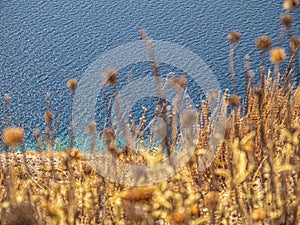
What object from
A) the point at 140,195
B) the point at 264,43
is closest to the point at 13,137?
the point at 140,195

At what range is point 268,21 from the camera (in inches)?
187

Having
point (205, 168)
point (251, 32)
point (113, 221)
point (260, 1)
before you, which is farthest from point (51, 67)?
point (113, 221)

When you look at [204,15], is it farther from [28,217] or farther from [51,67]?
[28,217]

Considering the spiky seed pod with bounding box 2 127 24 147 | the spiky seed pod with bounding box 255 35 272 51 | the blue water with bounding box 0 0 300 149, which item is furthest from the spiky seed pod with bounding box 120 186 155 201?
the blue water with bounding box 0 0 300 149

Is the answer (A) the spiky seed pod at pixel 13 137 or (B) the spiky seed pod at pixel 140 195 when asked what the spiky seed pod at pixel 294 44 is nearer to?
(B) the spiky seed pod at pixel 140 195

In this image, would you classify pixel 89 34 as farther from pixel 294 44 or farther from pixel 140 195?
pixel 140 195

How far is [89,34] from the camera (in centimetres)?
482

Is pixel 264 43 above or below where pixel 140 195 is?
above

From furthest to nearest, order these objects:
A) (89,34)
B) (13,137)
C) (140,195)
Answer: (89,34) < (13,137) < (140,195)

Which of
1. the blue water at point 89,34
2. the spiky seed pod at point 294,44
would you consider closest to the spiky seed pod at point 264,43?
the spiky seed pod at point 294,44

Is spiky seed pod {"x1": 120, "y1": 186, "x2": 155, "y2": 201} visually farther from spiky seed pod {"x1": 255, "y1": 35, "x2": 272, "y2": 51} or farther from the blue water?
the blue water

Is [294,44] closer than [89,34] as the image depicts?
Yes

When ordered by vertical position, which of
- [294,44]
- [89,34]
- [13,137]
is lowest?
[13,137]

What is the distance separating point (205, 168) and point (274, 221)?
0.78 m
